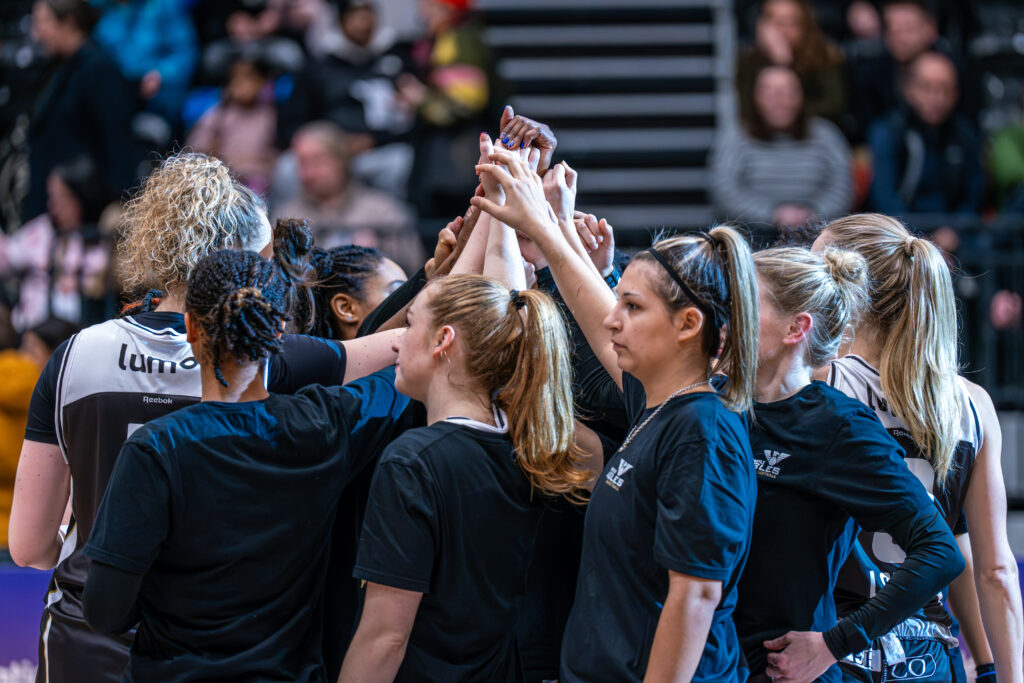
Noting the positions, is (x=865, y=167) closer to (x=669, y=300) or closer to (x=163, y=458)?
(x=669, y=300)

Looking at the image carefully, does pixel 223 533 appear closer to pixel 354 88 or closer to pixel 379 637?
pixel 379 637

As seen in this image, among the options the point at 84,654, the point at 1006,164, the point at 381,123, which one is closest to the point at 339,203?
the point at 381,123

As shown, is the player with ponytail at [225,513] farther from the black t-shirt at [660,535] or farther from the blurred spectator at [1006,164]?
the blurred spectator at [1006,164]

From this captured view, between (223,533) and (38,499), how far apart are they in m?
0.57

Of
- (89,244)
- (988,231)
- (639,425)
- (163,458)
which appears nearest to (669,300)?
(639,425)

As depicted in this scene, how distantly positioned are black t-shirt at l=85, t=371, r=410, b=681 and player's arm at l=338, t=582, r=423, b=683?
0.53 feet

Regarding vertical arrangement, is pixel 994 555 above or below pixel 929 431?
below

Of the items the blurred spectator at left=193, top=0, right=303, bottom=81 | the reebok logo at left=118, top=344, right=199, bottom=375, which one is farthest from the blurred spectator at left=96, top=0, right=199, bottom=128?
the reebok logo at left=118, top=344, right=199, bottom=375

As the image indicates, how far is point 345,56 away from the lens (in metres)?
7.43

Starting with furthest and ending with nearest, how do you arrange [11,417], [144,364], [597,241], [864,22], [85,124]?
[864,22] < [85,124] < [11,417] < [597,241] < [144,364]

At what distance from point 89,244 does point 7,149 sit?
183 centimetres

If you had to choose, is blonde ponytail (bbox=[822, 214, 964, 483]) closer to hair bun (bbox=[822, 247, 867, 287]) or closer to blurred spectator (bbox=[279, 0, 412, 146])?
hair bun (bbox=[822, 247, 867, 287])

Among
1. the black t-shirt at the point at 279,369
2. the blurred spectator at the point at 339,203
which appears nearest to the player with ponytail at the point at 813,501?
the black t-shirt at the point at 279,369

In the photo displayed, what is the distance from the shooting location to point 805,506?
2.29 metres
